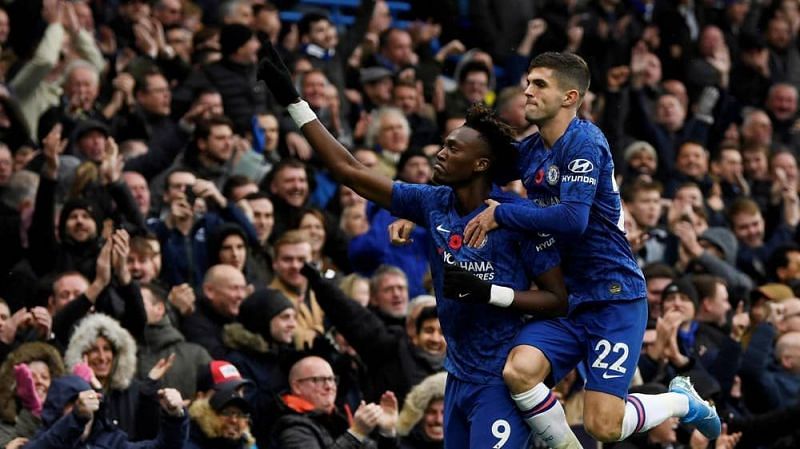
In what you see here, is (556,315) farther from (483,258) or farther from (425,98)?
(425,98)

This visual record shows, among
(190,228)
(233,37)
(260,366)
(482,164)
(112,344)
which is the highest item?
(482,164)

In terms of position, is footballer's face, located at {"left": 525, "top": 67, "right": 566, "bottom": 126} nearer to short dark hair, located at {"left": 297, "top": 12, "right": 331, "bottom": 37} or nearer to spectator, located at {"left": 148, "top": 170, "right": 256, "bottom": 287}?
spectator, located at {"left": 148, "top": 170, "right": 256, "bottom": 287}

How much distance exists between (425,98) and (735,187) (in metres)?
3.35

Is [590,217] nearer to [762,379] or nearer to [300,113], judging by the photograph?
[300,113]

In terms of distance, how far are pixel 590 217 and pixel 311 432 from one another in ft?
9.62

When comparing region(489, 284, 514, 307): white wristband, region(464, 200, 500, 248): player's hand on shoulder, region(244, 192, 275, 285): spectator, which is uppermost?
region(464, 200, 500, 248): player's hand on shoulder

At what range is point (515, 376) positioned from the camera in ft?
32.1

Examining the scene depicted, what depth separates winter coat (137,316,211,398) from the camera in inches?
502

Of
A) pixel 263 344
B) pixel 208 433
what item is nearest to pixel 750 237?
pixel 263 344

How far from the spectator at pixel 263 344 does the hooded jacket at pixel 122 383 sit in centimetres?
79

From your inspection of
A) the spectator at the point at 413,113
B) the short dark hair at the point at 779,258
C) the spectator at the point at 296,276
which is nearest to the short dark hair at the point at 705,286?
the short dark hair at the point at 779,258

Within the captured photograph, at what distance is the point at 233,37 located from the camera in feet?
57.2

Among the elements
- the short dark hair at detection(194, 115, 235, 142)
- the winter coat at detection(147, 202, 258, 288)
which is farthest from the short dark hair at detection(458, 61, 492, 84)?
the winter coat at detection(147, 202, 258, 288)

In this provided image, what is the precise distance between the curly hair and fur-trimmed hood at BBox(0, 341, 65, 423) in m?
3.46
